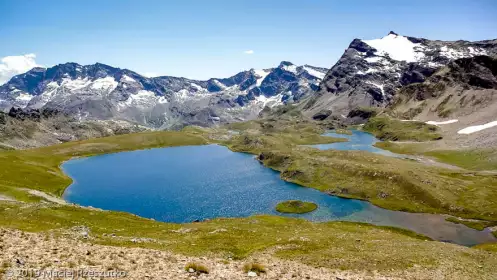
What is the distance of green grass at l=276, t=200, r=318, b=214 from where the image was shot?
12606cm

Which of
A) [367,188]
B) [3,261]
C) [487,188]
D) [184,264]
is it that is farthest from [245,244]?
[487,188]

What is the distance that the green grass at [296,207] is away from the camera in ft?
414

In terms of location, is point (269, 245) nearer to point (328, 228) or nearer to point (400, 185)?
point (328, 228)

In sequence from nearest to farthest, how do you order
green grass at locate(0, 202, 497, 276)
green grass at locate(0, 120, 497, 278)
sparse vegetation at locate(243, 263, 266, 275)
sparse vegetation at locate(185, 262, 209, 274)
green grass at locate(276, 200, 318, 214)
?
sparse vegetation at locate(185, 262, 209, 274) → sparse vegetation at locate(243, 263, 266, 275) → green grass at locate(0, 202, 497, 276) → green grass at locate(0, 120, 497, 278) → green grass at locate(276, 200, 318, 214)

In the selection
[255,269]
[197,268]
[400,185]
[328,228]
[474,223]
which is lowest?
[474,223]

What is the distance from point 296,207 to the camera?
420 ft

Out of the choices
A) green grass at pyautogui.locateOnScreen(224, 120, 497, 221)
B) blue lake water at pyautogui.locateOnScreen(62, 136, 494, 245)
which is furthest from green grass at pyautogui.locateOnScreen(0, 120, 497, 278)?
blue lake water at pyautogui.locateOnScreen(62, 136, 494, 245)

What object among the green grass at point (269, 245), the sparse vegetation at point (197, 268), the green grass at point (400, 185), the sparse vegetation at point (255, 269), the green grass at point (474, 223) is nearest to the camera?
the sparse vegetation at point (197, 268)

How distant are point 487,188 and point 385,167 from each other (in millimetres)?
39283

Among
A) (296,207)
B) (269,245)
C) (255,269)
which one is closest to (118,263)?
(255,269)

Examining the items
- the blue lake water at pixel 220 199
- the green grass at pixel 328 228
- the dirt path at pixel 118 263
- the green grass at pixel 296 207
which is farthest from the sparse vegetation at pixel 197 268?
the green grass at pixel 296 207

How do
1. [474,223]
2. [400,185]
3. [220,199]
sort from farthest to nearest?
[220,199] < [400,185] < [474,223]

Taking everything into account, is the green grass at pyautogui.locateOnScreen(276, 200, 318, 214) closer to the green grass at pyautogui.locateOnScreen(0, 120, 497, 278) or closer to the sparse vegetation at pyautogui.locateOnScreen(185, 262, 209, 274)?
the green grass at pyautogui.locateOnScreen(0, 120, 497, 278)

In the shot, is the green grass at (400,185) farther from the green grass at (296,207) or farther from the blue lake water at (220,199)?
the green grass at (296,207)
